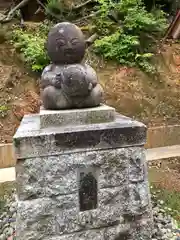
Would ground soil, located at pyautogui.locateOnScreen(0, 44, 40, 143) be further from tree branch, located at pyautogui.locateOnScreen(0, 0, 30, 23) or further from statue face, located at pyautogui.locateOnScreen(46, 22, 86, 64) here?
statue face, located at pyautogui.locateOnScreen(46, 22, 86, 64)

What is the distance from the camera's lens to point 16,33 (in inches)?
329

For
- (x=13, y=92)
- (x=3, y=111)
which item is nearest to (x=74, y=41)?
(x=3, y=111)

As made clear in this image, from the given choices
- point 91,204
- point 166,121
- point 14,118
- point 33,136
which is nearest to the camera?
point 33,136

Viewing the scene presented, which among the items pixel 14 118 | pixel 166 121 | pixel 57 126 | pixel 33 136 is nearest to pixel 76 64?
pixel 57 126

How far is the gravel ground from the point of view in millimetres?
3586

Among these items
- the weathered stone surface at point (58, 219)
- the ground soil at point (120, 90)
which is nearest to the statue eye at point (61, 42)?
the weathered stone surface at point (58, 219)

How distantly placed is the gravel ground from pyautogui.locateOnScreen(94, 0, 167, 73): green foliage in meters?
4.33

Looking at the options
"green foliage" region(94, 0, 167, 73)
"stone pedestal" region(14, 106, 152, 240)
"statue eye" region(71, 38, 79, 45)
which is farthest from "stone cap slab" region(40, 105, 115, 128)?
"green foliage" region(94, 0, 167, 73)

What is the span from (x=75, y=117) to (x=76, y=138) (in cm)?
28

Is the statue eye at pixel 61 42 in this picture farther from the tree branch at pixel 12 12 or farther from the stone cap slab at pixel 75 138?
the tree branch at pixel 12 12

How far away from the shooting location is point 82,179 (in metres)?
3.20

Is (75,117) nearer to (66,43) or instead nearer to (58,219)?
(66,43)

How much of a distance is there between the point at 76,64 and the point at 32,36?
5.17 meters

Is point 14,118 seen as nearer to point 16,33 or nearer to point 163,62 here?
point 16,33
